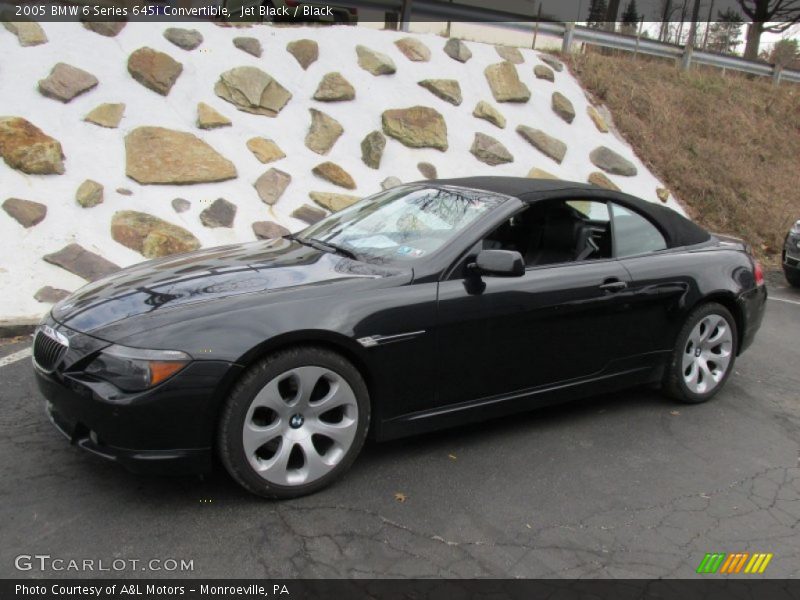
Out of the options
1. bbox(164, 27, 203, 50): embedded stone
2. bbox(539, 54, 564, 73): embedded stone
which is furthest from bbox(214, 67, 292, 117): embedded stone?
bbox(539, 54, 564, 73): embedded stone

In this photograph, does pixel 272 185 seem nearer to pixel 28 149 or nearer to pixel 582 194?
pixel 28 149

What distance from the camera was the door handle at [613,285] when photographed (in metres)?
4.00

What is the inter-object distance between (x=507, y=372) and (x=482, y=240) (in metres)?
0.71

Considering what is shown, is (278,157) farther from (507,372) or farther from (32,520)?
(32,520)

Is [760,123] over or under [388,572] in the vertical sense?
over

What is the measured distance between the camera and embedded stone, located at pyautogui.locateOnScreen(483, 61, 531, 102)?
10.7 m

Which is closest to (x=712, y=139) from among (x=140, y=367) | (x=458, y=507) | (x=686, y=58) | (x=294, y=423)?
(x=686, y=58)

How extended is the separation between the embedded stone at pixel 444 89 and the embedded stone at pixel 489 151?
0.68 m

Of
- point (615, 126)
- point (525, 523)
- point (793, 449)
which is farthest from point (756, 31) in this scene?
point (525, 523)

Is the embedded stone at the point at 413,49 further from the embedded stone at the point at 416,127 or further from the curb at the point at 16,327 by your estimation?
the curb at the point at 16,327

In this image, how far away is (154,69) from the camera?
8125 mm

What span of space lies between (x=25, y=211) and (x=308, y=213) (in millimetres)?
2801

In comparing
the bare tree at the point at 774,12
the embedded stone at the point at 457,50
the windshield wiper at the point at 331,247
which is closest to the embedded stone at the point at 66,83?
the windshield wiper at the point at 331,247

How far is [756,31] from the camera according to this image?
1998 cm
